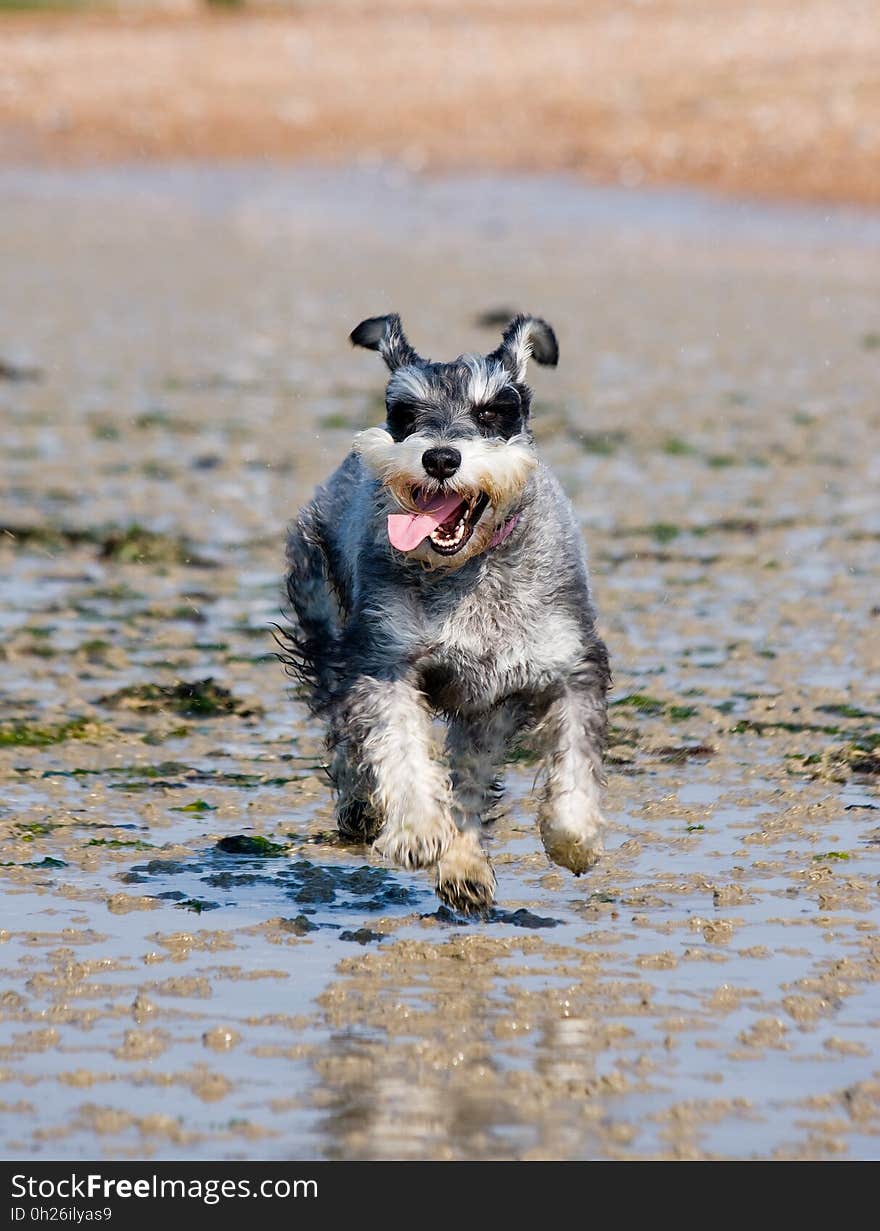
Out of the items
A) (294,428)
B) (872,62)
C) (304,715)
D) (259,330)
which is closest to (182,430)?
(294,428)

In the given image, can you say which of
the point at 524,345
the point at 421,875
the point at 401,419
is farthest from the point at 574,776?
the point at 524,345

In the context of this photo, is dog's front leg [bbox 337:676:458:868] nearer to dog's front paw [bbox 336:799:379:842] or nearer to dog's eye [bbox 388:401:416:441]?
dog's front paw [bbox 336:799:379:842]

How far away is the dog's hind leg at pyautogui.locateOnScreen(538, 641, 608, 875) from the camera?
24.8 ft

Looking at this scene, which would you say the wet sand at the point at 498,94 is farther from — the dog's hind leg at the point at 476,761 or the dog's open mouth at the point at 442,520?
the dog's open mouth at the point at 442,520

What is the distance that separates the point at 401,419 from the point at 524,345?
27.5 inches

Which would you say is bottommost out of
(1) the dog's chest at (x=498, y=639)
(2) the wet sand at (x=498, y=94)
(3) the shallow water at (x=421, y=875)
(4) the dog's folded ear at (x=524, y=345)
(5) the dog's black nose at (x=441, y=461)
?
(3) the shallow water at (x=421, y=875)

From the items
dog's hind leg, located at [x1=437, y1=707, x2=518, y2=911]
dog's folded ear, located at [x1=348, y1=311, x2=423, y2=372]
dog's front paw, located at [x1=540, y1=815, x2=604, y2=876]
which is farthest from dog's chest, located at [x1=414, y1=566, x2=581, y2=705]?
dog's folded ear, located at [x1=348, y1=311, x2=423, y2=372]

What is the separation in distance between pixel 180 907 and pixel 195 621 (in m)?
4.53

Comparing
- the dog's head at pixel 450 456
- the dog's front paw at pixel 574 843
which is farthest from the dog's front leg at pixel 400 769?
the dog's head at pixel 450 456

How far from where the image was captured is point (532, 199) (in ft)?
116

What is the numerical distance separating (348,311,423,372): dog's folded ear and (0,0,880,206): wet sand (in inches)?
992

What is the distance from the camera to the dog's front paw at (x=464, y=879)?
7410 millimetres

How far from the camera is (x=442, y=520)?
287 inches

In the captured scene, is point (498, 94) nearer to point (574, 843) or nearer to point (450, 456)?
point (574, 843)
